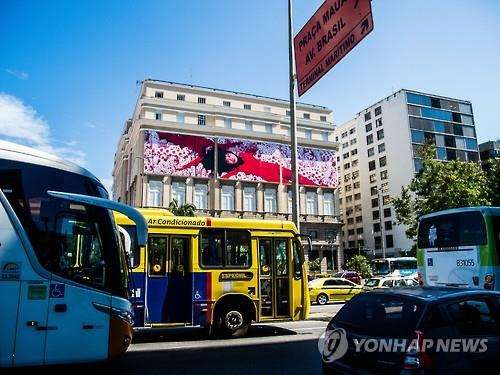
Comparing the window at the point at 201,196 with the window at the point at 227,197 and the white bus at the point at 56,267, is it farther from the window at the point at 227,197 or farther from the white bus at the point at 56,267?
the white bus at the point at 56,267

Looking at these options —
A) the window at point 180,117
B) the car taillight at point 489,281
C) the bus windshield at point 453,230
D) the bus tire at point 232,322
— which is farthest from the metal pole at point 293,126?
the window at point 180,117

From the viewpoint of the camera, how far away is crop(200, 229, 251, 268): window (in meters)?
10.4

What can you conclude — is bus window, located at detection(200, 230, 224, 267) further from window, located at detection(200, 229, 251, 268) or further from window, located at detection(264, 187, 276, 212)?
window, located at detection(264, 187, 276, 212)

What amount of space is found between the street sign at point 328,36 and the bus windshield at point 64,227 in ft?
14.8

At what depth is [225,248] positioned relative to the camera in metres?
10.5

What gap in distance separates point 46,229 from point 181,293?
4.42 metres

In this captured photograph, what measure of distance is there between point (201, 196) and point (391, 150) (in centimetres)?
3878

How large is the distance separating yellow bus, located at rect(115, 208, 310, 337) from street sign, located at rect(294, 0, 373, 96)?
4.13 m

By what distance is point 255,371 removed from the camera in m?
6.95

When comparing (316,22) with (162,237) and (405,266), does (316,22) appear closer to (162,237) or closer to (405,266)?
(162,237)

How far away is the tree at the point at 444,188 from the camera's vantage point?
82.9 ft

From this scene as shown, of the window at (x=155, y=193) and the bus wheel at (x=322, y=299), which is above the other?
the window at (x=155, y=193)

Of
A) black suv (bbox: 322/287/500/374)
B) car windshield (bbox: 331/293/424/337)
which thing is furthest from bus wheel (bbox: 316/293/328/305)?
black suv (bbox: 322/287/500/374)

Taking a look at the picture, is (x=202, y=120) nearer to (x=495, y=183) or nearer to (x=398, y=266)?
(x=398, y=266)
